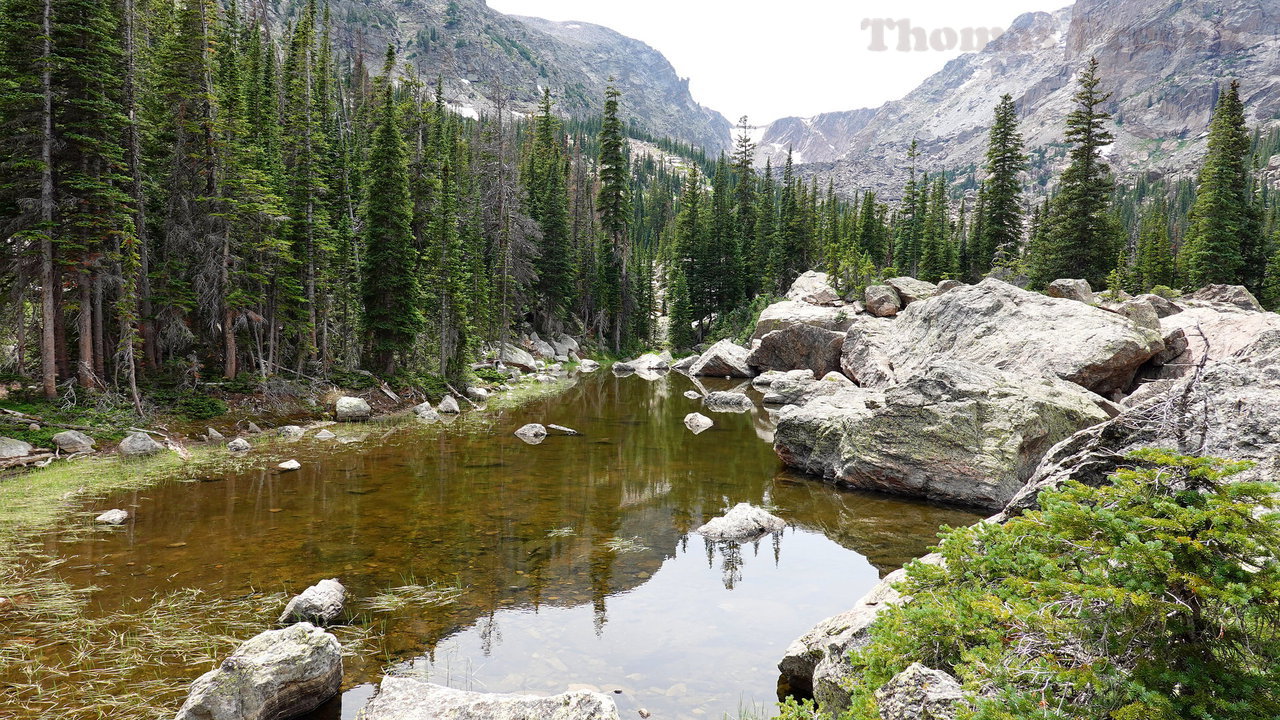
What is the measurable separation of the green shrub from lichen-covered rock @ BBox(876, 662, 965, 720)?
0.39 feet

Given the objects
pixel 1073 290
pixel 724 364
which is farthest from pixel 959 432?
pixel 724 364

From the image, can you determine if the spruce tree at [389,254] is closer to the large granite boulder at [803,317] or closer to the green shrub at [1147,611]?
the large granite boulder at [803,317]

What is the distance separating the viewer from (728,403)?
30656mm

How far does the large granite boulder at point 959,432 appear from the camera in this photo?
551 inches

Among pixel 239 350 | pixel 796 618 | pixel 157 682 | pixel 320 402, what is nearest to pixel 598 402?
pixel 320 402

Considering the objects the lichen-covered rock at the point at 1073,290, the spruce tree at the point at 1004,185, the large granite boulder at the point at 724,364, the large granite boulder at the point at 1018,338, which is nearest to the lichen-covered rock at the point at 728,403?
the large granite boulder at the point at 1018,338

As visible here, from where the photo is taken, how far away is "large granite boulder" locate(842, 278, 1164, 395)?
18.7 meters

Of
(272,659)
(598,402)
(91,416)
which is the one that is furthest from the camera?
(598,402)

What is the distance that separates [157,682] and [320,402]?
68.2ft

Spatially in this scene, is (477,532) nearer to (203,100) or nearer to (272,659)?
(272,659)

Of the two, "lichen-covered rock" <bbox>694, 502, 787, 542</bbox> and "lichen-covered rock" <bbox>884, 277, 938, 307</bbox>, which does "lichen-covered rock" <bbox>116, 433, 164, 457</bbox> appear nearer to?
"lichen-covered rock" <bbox>694, 502, 787, 542</bbox>

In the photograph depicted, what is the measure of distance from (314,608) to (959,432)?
1356 cm

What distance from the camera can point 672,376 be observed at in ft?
163

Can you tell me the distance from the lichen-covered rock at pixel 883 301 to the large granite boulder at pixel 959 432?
78.0 feet
